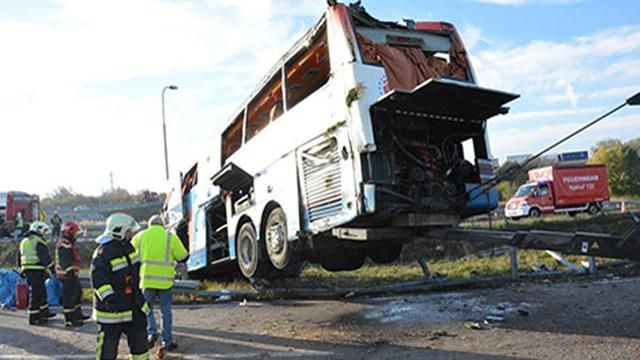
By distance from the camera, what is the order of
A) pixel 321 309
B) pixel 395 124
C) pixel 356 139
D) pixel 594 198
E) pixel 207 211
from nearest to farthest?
pixel 356 139, pixel 395 124, pixel 321 309, pixel 207 211, pixel 594 198

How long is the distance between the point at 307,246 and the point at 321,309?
1.81 meters

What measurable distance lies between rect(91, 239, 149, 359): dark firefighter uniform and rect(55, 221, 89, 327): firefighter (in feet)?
11.6

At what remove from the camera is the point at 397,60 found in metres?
6.77

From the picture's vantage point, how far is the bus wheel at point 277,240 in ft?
25.8

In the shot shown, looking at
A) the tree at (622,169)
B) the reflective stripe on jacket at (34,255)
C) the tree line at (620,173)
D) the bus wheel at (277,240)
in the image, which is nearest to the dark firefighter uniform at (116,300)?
the bus wheel at (277,240)

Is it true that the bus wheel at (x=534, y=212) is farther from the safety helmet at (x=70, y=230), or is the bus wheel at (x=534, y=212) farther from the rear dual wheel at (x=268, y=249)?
the safety helmet at (x=70, y=230)

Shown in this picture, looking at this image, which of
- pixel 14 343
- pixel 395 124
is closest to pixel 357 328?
pixel 395 124

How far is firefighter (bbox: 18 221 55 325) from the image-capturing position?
859 cm

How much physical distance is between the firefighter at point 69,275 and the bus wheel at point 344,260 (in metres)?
3.66

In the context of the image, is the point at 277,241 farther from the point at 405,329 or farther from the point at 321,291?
the point at 321,291

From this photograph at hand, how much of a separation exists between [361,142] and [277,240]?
99.7 inches

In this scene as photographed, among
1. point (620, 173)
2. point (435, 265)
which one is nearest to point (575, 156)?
point (620, 173)

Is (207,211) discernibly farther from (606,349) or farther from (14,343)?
(606,349)

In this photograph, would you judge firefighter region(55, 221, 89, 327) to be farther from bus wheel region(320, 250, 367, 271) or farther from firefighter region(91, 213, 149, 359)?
bus wheel region(320, 250, 367, 271)
